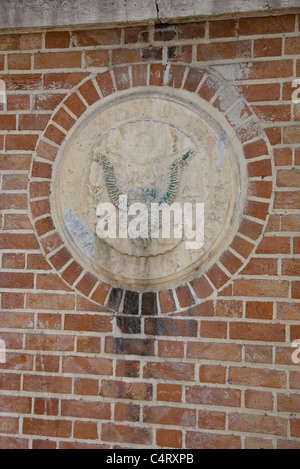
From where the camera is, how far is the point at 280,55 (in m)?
2.62

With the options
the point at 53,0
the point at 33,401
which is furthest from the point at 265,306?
the point at 53,0

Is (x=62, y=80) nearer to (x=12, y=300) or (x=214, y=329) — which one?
(x=12, y=300)

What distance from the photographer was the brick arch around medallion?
2.62m

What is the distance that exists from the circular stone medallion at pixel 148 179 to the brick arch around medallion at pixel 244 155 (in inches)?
1.9

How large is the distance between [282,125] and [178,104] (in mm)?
510

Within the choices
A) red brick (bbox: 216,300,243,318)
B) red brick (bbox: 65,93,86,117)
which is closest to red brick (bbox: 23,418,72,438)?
red brick (bbox: 216,300,243,318)

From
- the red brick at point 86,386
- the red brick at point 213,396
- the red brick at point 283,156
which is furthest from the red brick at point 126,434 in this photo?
the red brick at point 283,156

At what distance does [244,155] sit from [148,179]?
47cm

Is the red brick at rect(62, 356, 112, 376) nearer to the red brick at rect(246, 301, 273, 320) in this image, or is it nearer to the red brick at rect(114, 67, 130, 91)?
the red brick at rect(246, 301, 273, 320)

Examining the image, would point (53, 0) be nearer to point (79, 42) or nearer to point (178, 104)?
point (79, 42)

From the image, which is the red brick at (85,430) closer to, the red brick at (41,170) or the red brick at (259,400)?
the red brick at (259,400)

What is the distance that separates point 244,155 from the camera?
2643mm

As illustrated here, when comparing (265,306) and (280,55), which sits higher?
(280,55)

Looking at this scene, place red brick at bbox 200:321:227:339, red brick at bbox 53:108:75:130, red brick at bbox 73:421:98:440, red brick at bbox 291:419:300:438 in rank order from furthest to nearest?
red brick at bbox 53:108:75:130 < red brick at bbox 73:421:98:440 < red brick at bbox 200:321:227:339 < red brick at bbox 291:419:300:438
